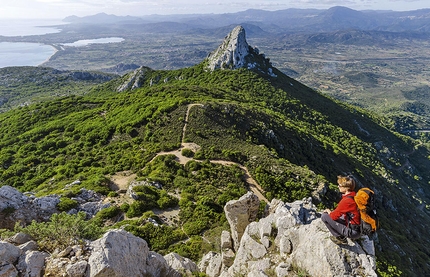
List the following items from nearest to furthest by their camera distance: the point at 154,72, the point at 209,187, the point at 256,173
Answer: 1. the point at 209,187
2. the point at 256,173
3. the point at 154,72

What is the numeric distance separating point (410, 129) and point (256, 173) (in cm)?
19497

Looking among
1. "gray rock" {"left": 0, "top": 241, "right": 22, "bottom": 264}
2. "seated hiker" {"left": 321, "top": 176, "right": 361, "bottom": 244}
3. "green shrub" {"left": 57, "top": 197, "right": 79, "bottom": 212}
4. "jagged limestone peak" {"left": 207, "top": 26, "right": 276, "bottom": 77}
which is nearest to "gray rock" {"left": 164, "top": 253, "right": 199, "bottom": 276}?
"gray rock" {"left": 0, "top": 241, "right": 22, "bottom": 264}

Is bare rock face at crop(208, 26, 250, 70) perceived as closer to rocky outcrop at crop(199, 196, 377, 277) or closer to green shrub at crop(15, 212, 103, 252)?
rocky outcrop at crop(199, 196, 377, 277)

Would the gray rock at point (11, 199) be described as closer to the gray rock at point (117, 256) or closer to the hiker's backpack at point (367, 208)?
the gray rock at point (117, 256)

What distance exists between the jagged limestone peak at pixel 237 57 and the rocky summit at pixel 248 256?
94.2m


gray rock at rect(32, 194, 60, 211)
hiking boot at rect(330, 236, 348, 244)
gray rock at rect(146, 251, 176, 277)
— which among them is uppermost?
hiking boot at rect(330, 236, 348, 244)

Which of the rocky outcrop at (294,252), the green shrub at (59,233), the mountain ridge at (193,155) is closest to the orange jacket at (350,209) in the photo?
the rocky outcrop at (294,252)

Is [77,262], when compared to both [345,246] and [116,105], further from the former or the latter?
[116,105]

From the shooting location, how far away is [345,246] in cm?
1135

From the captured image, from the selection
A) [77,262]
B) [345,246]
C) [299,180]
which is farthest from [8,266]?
[299,180]

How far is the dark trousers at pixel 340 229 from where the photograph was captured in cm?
1021

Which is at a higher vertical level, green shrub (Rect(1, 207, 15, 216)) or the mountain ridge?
green shrub (Rect(1, 207, 15, 216))

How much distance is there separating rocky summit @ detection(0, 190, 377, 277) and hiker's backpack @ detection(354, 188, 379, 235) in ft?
7.52

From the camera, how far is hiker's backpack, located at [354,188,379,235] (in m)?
9.35
